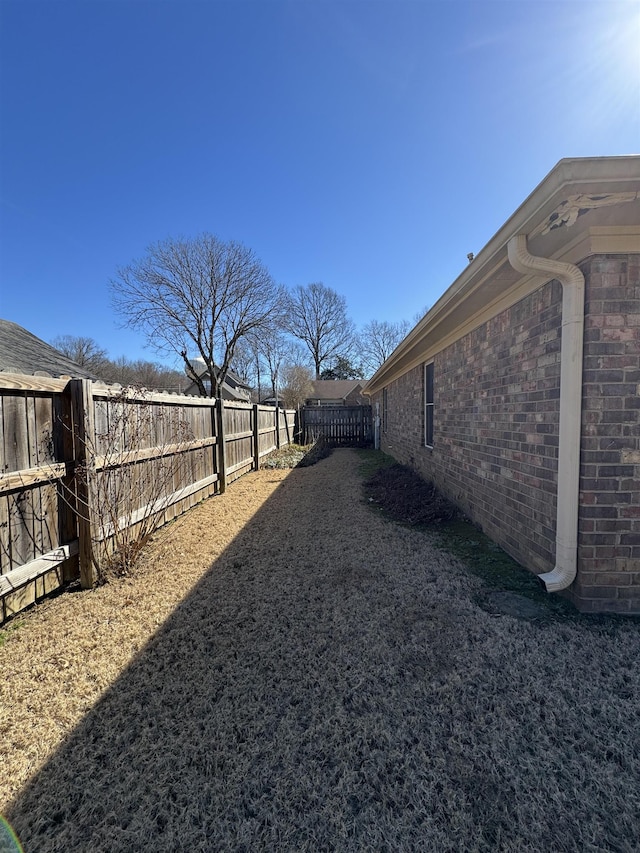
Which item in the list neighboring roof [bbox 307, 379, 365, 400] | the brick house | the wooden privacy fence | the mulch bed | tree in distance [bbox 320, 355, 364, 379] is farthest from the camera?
tree in distance [bbox 320, 355, 364, 379]

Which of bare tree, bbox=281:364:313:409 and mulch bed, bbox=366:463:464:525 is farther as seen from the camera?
bare tree, bbox=281:364:313:409

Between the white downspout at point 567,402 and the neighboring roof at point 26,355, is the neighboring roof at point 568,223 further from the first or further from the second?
the neighboring roof at point 26,355

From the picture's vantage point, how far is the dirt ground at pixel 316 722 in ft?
4.30

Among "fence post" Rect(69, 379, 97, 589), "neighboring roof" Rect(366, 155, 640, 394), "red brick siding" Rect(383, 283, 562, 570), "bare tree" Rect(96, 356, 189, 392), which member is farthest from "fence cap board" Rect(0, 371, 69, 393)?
"bare tree" Rect(96, 356, 189, 392)

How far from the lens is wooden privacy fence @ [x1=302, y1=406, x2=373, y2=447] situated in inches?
642

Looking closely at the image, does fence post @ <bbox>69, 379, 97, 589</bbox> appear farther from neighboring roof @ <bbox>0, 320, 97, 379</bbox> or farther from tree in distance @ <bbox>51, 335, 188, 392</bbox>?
tree in distance @ <bbox>51, 335, 188, 392</bbox>

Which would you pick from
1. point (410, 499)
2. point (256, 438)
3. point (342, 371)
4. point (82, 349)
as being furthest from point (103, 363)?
point (410, 499)

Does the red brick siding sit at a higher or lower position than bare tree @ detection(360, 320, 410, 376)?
lower

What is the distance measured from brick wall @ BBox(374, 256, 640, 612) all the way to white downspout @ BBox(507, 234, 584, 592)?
5 centimetres

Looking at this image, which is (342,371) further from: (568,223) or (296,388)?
(568,223)

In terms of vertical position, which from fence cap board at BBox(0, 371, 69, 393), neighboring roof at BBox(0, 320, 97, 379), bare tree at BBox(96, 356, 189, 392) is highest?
bare tree at BBox(96, 356, 189, 392)

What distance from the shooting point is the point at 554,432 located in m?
2.89

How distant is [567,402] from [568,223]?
1.16 m

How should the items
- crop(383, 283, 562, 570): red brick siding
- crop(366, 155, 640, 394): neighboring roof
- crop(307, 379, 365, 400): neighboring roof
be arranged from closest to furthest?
crop(366, 155, 640, 394): neighboring roof → crop(383, 283, 562, 570): red brick siding → crop(307, 379, 365, 400): neighboring roof
